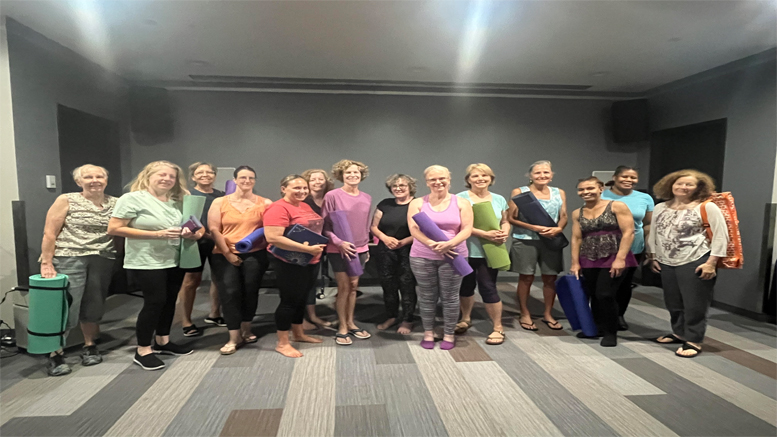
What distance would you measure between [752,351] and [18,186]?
18.3 feet

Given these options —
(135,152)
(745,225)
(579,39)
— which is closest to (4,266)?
(135,152)

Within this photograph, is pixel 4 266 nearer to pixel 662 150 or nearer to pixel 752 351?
pixel 752 351

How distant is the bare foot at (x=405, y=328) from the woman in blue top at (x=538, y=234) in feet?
3.18

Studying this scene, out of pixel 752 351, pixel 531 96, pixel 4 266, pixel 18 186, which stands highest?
pixel 531 96

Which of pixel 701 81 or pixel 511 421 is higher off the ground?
pixel 701 81

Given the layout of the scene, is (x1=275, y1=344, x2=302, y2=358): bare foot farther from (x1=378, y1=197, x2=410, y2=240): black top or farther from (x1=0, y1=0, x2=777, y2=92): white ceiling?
(x1=0, y1=0, x2=777, y2=92): white ceiling

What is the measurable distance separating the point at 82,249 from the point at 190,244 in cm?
66

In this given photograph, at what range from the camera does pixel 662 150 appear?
185 inches

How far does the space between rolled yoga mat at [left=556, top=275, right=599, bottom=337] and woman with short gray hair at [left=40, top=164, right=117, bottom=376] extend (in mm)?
3294

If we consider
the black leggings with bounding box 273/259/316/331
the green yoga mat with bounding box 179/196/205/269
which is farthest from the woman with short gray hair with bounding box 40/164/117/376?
the black leggings with bounding box 273/259/316/331

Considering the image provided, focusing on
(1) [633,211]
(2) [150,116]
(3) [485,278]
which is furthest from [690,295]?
(2) [150,116]

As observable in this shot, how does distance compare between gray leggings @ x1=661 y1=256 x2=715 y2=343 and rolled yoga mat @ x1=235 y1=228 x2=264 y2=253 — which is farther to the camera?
gray leggings @ x1=661 y1=256 x2=715 y2=343

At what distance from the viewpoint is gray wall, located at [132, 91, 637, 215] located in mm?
4449

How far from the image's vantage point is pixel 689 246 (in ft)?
8.54
